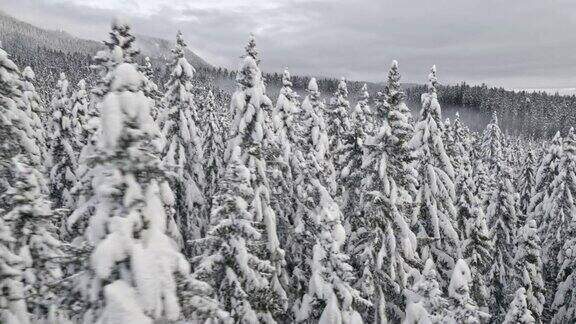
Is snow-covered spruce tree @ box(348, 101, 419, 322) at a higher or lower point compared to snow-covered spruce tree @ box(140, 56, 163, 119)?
lower

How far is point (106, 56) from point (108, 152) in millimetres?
9100

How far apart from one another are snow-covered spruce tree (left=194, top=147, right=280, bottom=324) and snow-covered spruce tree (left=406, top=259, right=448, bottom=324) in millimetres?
4696

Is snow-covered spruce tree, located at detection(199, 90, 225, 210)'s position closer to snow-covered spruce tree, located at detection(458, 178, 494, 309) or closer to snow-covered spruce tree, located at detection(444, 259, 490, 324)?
snow-covered spruce tree, located at detection(458, 178, 494, 309)

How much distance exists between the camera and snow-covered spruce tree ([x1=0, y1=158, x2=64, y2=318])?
11.0 m

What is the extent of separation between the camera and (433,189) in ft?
69.6

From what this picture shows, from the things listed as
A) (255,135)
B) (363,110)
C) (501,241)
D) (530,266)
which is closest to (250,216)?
(255,135)

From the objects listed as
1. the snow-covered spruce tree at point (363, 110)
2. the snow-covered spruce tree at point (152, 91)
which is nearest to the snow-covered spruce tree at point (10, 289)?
the snow-covered spruce tree at point (152, 91)

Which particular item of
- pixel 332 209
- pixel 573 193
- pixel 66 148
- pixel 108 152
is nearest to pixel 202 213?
pixel 66 148

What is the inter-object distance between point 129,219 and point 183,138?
1842cm

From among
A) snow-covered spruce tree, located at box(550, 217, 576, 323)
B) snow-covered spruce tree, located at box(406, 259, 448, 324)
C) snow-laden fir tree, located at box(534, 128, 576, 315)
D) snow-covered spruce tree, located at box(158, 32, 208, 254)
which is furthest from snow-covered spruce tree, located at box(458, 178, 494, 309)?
snow-covered spruce tree, located at box(158, 32, 208, 254)

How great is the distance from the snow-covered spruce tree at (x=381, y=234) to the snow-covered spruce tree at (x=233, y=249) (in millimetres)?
4769

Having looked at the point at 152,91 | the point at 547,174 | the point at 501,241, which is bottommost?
the point at 501,241

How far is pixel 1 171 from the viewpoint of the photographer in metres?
13.2

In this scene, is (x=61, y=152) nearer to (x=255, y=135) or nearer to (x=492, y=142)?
(x=255, y=135)
